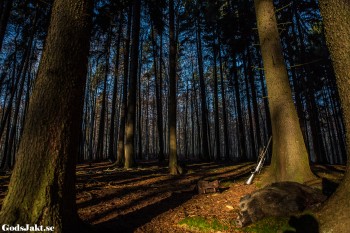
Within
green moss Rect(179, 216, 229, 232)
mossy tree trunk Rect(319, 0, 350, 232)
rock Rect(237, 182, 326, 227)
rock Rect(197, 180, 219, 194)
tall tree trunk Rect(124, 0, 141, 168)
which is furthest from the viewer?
tall tree trunk Rect(124, 0, 141, 168)

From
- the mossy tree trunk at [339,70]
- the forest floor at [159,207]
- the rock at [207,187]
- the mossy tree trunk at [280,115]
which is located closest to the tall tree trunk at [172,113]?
the forest floor at [159,207]

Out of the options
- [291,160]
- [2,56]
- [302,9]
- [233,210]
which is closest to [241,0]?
[302,9]

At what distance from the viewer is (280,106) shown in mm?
5352

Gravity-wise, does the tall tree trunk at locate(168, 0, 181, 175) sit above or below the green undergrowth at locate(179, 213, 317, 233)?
above

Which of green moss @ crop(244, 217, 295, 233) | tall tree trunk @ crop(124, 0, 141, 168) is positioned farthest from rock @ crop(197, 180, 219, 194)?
tall tree trunk @ crop(124, 0, 141, 168)

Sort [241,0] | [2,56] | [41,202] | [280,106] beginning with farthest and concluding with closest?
[2,56] < [241,0] < [280,106] < [41,202]

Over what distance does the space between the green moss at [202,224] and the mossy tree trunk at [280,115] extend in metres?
2.34

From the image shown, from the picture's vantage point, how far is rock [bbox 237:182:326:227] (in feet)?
11.0

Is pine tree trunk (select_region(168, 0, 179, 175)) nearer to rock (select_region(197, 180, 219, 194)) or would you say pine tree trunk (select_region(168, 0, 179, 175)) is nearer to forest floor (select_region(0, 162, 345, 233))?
forest floor (select_region(0, 162, 345, 233))

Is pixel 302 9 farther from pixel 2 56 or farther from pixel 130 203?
pixel 2 56

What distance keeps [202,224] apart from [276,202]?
125 centimetres

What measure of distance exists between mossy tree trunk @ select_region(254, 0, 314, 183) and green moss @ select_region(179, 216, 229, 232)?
2337 mm

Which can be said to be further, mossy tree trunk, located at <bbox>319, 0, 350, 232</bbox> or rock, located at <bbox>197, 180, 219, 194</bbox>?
rock, located at <bbox>197, 180, 219, 194</bbox>

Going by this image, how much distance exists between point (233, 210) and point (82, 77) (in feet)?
12.3
